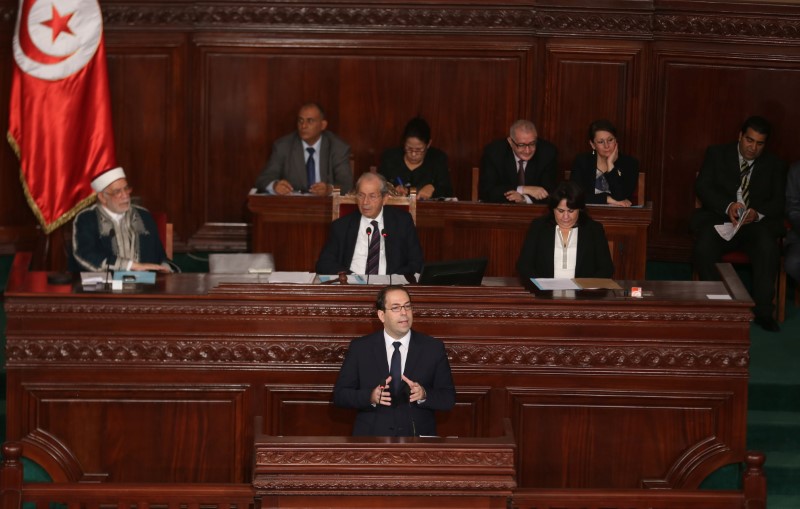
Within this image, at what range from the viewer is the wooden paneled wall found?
30.3 ft

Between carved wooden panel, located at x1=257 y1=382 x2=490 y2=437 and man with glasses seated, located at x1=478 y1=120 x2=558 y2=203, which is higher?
man with glasses seated, located at x1=478 y1=120 x2=558 y2=203

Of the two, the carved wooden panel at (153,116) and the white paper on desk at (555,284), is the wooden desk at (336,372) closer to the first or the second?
the white paper on desk at (555,284)

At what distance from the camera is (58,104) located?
8.67 meters

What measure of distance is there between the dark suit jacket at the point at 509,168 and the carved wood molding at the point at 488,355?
2.65 metres

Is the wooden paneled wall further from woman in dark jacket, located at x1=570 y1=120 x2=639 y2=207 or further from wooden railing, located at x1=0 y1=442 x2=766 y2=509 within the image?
wooden railing, located at x1=0 y1=442 x2=766 y2=509

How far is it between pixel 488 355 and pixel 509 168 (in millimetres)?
2792

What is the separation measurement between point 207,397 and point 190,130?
3.61m

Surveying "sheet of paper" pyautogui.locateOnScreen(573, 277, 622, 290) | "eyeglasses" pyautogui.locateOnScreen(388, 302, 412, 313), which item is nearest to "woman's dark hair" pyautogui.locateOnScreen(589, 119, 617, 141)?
"sheet of paper" pyautogui.locateOnScreen(573, 277, 622, 290)

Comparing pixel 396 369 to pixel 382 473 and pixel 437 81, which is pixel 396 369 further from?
pixel 437 81

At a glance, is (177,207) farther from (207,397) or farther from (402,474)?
(402,474)

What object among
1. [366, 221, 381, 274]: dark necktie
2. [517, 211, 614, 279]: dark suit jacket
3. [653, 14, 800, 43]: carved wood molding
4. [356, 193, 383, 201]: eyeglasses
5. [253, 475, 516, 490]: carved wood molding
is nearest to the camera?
[253, 475, 516, 490]: carved wood molding

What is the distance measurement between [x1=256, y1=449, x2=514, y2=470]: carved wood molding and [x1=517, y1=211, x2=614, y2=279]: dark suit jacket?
7.69 ft

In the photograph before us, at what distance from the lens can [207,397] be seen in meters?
6.17

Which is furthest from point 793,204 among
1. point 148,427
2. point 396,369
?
point 148,427
